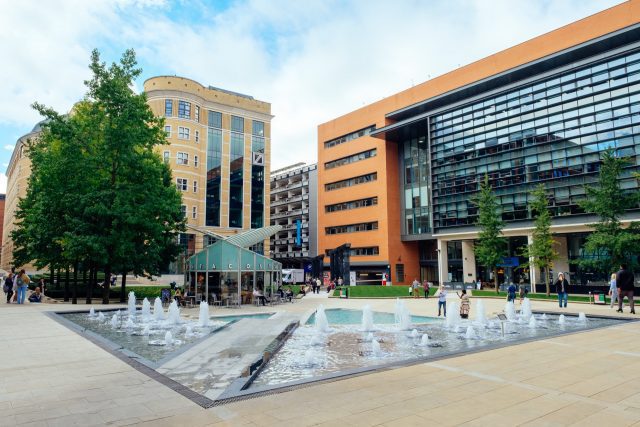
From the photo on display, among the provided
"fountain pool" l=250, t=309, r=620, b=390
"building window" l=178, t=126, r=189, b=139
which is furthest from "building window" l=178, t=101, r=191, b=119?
"fountain pool" l=250, t=309, r=620, b=390

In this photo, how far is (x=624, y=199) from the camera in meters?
32.9

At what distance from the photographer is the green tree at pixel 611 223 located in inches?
1229

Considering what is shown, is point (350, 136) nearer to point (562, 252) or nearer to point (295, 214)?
point (295, 214)

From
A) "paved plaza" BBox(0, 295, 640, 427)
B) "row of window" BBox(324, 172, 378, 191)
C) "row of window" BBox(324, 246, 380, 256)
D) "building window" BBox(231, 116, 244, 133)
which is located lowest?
"paved plaza" BBox(0, 295, 640, 427)

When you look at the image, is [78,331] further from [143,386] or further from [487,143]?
[487,143]

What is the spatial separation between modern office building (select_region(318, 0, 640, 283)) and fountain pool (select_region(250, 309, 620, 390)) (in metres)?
25.2

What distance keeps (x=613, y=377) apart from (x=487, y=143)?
42.4 meters

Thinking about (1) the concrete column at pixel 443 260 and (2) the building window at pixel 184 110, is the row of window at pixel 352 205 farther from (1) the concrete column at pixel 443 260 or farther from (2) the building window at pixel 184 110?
(2) the building window at pixel 184 110

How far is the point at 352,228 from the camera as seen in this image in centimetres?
6384

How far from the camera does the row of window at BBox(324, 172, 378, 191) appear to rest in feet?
202

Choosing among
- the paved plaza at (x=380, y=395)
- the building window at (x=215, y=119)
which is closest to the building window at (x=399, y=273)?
the building window at (x=215, y=119)

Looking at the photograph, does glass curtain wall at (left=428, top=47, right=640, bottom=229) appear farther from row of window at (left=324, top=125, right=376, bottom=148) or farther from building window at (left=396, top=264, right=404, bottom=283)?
row of window at (left=324, top=125, right=376, bottom=148)

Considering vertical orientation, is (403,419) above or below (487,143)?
below

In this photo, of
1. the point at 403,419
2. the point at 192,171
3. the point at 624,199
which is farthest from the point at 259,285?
the point at 192,171
